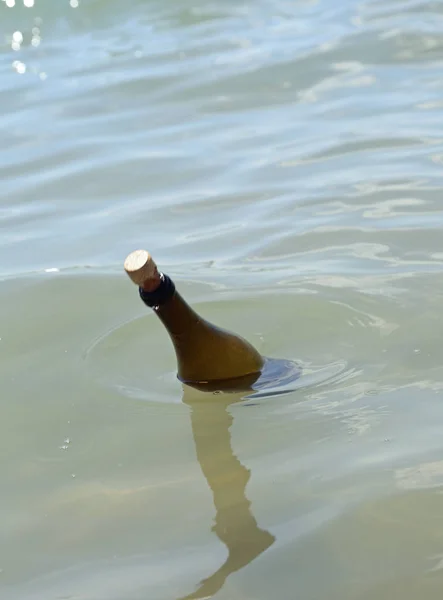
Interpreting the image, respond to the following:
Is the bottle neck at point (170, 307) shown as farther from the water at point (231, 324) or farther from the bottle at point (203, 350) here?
the water at point (231, 324)

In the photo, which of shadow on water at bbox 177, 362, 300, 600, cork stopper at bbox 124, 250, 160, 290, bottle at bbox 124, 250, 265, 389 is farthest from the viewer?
bottle at bbox 124, 250, 265, 389

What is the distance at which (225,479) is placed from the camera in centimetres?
A: 218

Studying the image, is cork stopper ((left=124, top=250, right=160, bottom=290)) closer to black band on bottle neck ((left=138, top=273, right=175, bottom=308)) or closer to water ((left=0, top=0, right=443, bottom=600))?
black band on bottle neck ((left=138, top=273, right=175, bottom=308))

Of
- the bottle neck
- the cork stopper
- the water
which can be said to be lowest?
the water

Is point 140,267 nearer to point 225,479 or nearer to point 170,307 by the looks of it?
point 170,307

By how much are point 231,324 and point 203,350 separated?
0.49 meters

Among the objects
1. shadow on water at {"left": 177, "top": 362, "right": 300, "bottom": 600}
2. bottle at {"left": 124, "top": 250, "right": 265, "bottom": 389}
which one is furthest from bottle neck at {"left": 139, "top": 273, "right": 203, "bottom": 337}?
shadow on water at {"left": 177, "top": 362, "right": 300, "bottom": 600}

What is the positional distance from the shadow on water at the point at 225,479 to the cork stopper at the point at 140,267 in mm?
415

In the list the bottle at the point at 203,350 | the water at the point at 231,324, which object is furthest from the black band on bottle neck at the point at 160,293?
the water at the point at 231,324

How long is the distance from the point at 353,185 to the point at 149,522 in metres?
2.37

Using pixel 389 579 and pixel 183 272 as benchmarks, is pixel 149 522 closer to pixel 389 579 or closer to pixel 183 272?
pixel 389 579

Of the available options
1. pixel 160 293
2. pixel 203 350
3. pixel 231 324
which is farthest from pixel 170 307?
pixel 231 324

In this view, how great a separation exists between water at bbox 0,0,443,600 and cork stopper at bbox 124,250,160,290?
0.41 metres

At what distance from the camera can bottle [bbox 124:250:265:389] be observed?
238cm
